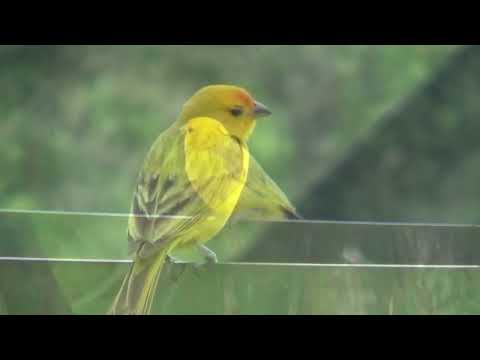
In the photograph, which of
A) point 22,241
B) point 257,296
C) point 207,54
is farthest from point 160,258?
point 207,54

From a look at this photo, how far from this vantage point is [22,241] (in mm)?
1970

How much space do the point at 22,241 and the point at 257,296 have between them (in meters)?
Answer: 0.67

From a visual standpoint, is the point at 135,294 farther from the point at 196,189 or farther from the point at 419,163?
the point at 419,163

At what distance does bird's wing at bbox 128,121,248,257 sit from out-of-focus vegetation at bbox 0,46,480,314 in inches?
37.0

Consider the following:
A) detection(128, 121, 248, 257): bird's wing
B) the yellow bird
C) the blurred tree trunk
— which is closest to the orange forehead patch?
the yellow bird

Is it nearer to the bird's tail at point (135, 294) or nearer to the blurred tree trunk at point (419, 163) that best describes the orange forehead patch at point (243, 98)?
the bird's tail at point (135, 294)

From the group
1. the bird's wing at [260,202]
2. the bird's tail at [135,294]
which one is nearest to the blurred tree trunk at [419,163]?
the bird's wing at [260,202]

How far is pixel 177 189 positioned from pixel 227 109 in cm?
41

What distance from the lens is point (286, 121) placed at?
13.7ft

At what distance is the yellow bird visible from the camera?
1.72 metres

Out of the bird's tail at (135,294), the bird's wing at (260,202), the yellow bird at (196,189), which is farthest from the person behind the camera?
the bird's wing at (260,202)

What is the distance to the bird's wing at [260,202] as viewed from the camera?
7.12 feet

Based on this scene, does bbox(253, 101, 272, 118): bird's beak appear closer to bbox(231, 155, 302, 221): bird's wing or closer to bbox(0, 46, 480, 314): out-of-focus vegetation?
bbox(231, 155, 302, 221): bird's wing

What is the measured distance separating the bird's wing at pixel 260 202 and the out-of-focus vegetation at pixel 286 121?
2.26ft
